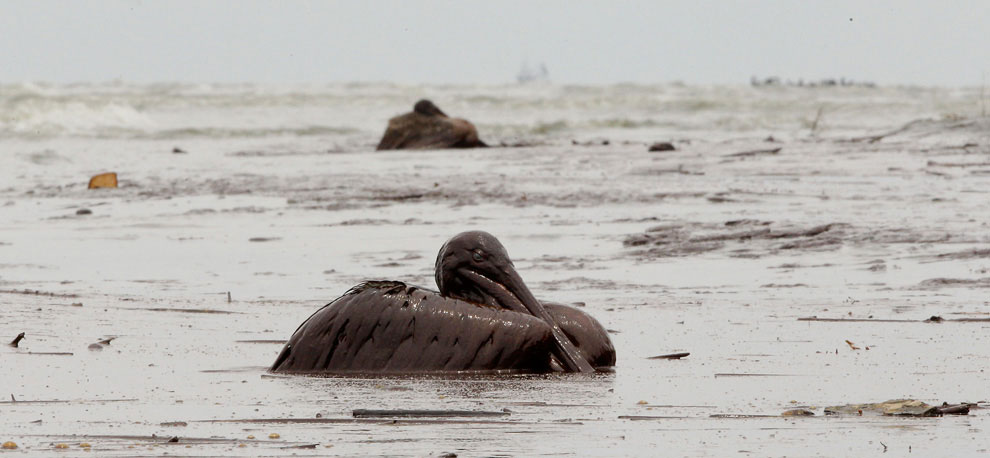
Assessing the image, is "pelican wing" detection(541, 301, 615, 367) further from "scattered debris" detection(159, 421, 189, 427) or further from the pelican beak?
"scattered debris" detection(159, 421, 189, 427)

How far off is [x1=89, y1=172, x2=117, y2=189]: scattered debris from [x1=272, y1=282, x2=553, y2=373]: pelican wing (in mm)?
12950

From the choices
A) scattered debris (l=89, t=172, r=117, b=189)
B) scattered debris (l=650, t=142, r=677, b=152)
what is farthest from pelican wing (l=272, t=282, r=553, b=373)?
scattered debris (l=650, t=142, r=677, b=152)

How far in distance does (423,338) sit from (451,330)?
126 mm

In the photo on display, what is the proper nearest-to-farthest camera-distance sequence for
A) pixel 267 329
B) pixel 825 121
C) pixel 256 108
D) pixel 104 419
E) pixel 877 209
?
pixel 104 419
pixel 267 329
pixel 877 209
pixel 825 121
pixel 256 108

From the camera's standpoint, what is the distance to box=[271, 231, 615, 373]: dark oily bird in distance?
Answer: 6555 millimetres

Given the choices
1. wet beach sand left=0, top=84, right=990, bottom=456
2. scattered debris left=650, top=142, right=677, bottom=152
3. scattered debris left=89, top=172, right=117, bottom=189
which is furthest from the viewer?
scattered debris left=650, top=142, right=677, bottom=152

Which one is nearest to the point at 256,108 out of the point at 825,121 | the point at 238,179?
the point at 825,121

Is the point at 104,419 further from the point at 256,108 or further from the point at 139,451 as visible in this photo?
the point at 256,108

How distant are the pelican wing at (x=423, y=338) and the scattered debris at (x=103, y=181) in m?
13.0

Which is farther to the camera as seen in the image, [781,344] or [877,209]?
[877,209]

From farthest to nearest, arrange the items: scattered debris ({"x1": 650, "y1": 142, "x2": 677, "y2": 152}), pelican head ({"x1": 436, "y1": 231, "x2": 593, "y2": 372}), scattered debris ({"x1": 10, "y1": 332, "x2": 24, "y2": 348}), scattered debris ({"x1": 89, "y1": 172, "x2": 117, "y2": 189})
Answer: scattered debris ({"x1": 650, "y1": 142, "x2": 677, "y2": 152}) → scattered debris ({"x1": 89, "y1": 172, "x2": 117, "y2": 189}) → scattered debris ({"x1": 10, "y1": 332, "x2": 24, "y2": 348}) → pelican head ({"x1": 436, "y1": 231, "x2": 593, "y2": 372})

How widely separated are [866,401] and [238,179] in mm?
14864

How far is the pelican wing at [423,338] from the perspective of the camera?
655 centimetres

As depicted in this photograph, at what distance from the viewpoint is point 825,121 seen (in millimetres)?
37250
